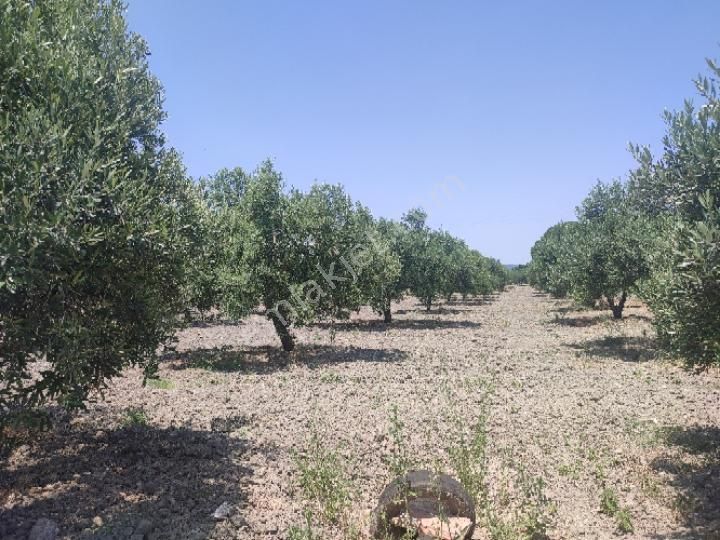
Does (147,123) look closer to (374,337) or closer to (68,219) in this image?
(68,219)

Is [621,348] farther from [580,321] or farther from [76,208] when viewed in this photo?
[76,208]

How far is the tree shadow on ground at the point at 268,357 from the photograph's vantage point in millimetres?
22969

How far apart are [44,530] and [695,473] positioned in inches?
466

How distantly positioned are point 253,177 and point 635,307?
141ft

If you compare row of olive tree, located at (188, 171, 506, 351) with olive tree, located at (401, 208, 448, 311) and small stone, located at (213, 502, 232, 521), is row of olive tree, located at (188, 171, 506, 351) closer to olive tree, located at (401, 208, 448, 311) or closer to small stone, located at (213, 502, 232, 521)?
small stone, located at (213, 502, 232, 521)

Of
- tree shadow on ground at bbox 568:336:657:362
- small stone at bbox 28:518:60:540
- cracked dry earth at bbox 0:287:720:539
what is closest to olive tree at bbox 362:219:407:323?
cracked dry earth at bbox 0:287:720:539

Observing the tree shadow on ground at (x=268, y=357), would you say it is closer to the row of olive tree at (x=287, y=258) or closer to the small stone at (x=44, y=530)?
the row of olive tree at (x=287, y=258)

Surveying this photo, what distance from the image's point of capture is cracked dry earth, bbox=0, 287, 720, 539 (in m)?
8.71

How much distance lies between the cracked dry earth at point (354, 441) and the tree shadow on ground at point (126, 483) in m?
0.04

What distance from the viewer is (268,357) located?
25750mm

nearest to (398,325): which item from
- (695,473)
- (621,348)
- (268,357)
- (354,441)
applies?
(621,348)

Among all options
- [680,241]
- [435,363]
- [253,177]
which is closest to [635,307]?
[435,363]

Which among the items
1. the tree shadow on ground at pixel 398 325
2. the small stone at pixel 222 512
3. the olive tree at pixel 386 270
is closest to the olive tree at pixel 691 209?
the small stone at pixel 222 512

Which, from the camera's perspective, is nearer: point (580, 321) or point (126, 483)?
point (126, 483)
